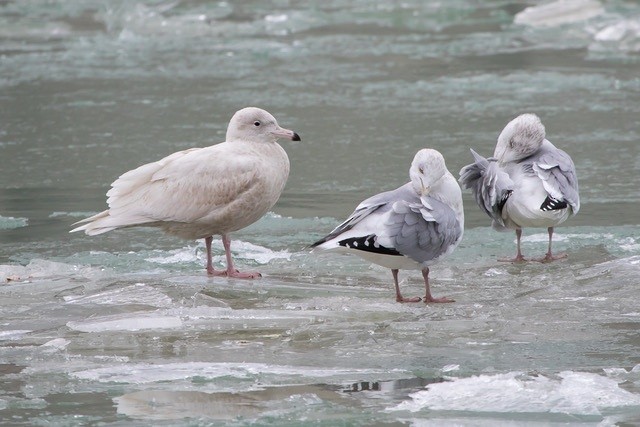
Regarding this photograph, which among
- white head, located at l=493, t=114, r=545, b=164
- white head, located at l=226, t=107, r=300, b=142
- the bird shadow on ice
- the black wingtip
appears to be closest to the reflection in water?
the bird shadow on ice

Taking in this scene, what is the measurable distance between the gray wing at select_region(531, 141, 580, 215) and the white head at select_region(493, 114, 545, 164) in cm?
8

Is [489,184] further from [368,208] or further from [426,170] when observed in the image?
[368,208]

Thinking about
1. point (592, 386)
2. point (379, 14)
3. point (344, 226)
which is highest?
point (379, 14)

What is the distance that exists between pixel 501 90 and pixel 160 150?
12.3 ft

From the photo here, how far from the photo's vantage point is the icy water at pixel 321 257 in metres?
4.44

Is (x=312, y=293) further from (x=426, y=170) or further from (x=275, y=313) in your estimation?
(x=426, y=170)

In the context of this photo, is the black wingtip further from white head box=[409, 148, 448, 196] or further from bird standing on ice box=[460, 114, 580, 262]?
white head box=[409, 148, 448, 196]

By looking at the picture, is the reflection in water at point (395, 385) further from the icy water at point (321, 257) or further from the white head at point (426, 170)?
the white head at point (426, 170)

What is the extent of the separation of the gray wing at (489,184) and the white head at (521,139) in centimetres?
9

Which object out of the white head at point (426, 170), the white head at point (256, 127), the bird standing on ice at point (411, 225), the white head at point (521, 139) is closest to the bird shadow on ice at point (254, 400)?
the bird standing on ice at point (411, 225)

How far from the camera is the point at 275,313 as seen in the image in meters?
5.46

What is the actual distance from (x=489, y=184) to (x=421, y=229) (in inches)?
50.1

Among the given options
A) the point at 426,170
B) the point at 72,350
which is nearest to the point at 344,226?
the point at 426,170

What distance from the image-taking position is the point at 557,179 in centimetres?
669
